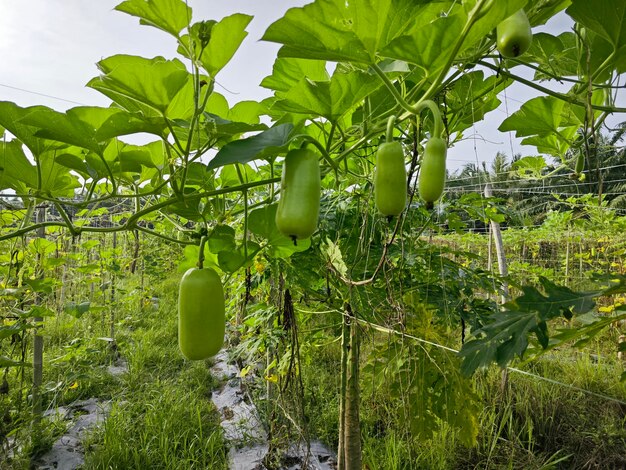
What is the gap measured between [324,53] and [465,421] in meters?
1.17

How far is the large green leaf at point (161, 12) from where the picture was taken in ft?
1.51

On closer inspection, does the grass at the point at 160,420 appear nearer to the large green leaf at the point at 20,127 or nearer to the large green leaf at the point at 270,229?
the large green leaf at the point at 270,229

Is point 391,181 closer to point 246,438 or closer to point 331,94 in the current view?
point 331,94

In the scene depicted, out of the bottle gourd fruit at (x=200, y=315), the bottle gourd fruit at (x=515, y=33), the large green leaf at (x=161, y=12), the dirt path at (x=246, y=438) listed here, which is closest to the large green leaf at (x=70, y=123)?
the large green leaf at (x=161, y=12)

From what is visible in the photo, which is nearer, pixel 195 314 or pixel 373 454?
pixel 195 314

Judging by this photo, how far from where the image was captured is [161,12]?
18.6 inches

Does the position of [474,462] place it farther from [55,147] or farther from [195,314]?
[55,147]

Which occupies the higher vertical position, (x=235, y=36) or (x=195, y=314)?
(x=235, y=36)

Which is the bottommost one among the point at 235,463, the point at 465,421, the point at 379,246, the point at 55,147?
the point at 235,463

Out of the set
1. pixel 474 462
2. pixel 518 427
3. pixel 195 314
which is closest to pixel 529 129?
pixel 195 314

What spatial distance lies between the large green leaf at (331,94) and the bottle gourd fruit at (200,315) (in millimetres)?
254

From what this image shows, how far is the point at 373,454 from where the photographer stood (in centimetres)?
185

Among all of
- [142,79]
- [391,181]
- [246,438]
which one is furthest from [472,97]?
[246,438]

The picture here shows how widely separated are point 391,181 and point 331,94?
17 cm
